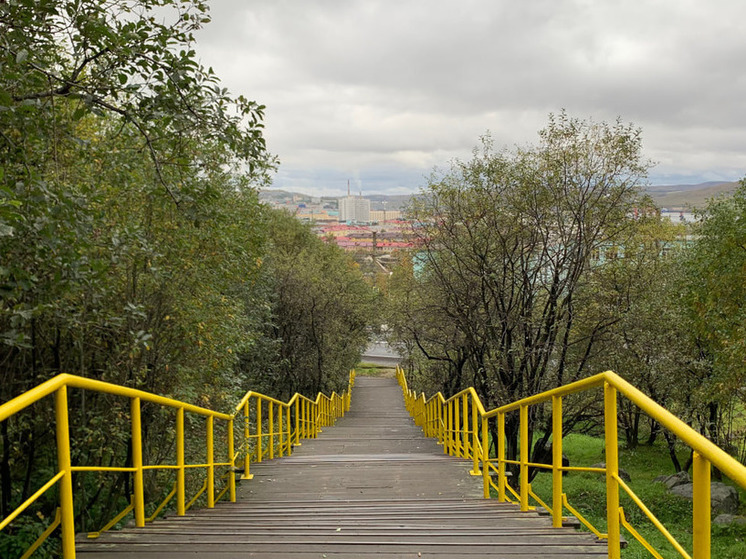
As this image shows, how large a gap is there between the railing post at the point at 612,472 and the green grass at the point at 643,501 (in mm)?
7141

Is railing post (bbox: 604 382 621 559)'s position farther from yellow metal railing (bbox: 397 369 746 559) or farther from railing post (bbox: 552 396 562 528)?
railing post (bbox: 552 396 562 528)

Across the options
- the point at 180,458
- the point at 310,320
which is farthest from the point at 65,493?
the point at 310,320

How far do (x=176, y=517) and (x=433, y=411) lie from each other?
936 cm

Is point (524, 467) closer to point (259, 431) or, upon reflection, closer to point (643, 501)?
point (259, 431)

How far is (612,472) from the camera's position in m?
2.92

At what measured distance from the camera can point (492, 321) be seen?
1171 cm

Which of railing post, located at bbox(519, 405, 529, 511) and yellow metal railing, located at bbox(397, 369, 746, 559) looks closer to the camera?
yellow metal railing, located at bbox(397, 369, 746, 559)

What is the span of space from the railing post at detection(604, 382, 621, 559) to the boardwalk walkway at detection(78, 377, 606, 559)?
0.34 metres

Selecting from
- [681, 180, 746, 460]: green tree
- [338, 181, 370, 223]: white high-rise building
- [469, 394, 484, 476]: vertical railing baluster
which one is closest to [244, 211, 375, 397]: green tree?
[681, 180, 746, 460]: green tree

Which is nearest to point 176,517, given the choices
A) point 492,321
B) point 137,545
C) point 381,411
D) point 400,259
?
point 137,545

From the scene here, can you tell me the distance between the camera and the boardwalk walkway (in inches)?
132

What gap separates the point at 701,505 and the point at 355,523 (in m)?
2.75

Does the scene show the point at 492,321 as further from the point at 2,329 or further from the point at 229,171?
the point at 2,329

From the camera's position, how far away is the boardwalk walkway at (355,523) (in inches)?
132
